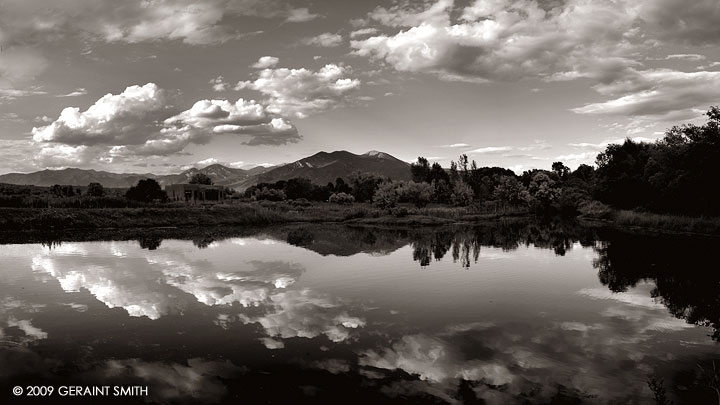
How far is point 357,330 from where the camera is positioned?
15.4 meters

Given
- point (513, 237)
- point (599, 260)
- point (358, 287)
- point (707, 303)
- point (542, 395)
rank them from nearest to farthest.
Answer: point (542, 395) → point (707, 303) → point (358, 287) → point (599, 260) → point (513, 237)

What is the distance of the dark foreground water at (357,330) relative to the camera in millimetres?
10836

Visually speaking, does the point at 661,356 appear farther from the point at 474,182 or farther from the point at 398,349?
the point at 474,182

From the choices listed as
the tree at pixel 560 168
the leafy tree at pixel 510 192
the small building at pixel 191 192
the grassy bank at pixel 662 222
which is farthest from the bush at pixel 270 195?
the tree at pixel 560 168

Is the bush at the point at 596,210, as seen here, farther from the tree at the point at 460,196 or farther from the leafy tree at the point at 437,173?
the leafy tree at the point at 437,173

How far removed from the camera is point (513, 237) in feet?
175

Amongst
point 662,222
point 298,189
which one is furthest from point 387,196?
point 298,189

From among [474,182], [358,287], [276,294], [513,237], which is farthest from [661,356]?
[474,182]

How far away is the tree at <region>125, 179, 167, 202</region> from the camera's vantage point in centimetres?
9361

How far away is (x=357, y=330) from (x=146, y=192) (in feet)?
304

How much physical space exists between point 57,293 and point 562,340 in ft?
70.3

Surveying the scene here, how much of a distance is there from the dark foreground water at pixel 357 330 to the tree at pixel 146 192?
65495 millimetres

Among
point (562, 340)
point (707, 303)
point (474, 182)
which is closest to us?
point (562, 340)

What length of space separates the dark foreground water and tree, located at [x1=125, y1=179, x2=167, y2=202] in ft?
215
